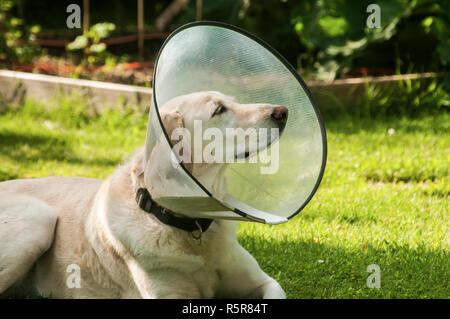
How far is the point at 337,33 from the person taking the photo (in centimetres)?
639

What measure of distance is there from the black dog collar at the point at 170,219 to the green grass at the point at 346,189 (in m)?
0.68

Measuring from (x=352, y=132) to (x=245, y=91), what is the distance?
9.82ft

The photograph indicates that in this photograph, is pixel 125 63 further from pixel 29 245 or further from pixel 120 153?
pixel 29 245

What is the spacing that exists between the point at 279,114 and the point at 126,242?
0.93 m

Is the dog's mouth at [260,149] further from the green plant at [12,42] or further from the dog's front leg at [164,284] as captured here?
the green plant at [12,42]

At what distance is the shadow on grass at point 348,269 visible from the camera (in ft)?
10.2

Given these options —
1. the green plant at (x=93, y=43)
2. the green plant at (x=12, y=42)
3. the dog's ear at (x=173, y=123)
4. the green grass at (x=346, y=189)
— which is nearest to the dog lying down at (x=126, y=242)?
the dog's ear at (x=173, y=123)

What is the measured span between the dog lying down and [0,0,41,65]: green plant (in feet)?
14.7

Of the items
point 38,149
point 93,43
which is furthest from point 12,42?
point 38,149

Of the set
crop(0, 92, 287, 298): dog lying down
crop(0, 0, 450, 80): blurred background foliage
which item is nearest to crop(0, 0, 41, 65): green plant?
crop(0, 0, 450, 80): blurred background foliage

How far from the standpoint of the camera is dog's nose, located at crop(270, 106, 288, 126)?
2.56m

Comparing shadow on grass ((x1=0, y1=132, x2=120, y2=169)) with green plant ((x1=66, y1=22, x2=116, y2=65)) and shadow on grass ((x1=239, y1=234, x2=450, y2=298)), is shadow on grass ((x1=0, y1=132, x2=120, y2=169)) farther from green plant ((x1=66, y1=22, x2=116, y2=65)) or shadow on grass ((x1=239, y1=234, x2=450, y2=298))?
shadow on grass ((x1=239, y1=234, x2=450, y2=298))

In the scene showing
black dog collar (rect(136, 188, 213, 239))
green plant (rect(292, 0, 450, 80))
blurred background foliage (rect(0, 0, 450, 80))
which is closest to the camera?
black dog collar (rect(136, 188, 213, 239))
